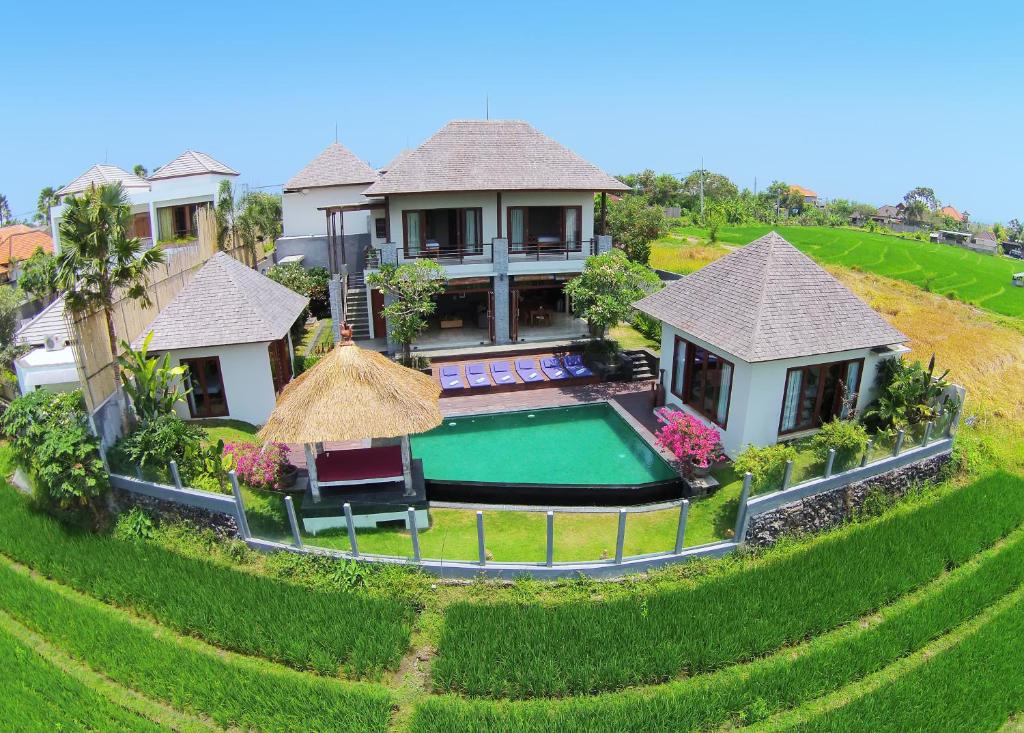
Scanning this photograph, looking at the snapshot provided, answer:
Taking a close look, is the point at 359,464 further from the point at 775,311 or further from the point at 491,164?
the point at 491,164

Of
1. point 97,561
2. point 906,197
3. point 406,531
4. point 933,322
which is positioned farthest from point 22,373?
point 906,197

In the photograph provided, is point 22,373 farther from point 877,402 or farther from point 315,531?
point 877,402

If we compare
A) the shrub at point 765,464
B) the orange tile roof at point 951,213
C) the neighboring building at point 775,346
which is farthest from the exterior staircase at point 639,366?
the orange tile roof at point 951,213

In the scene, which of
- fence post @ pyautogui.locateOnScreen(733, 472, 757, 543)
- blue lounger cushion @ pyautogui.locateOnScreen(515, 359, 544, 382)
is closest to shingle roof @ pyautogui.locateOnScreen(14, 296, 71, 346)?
blue lounger cushion @ pyautogui.locateOnScreen(515, 359, 544, 382)

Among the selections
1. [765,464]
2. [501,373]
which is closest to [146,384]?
[501,373]

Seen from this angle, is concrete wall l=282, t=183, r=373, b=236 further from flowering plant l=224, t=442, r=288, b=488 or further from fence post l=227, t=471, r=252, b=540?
fence post l=227, t=471, r=252, b=540

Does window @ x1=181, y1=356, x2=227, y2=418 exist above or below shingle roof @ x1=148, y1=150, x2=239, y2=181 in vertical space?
below
